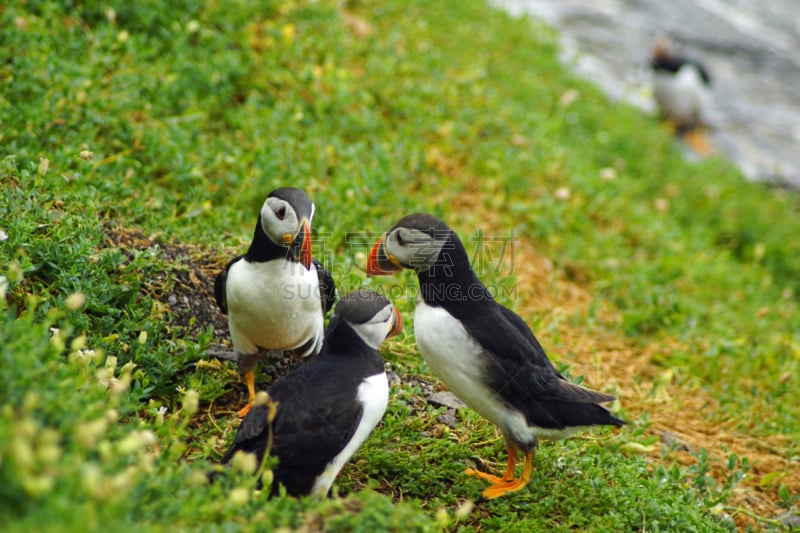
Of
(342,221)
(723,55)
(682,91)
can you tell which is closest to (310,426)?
(342,221)

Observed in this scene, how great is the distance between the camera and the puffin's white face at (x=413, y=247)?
3719 millimetres

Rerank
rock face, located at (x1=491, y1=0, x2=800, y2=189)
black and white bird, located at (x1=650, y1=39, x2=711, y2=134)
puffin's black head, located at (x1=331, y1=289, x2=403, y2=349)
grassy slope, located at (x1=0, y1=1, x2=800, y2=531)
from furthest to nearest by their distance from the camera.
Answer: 1. rock face, located at (x1=491, y1=0, x2=800, y2=189)
2. black and white bird, located at (x1=650, y1=39, x2=711, y2=134)
3. puffin's black head, located at (x1=331, y1=289, x2=403, y2=349)
4. grassy slope, located at (x1=0, y1=1, x2=800, y2=531)

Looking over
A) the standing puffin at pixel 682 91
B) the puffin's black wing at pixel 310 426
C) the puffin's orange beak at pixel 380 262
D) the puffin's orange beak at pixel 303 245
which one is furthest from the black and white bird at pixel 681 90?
the puffin's black wing at pixel 310 426

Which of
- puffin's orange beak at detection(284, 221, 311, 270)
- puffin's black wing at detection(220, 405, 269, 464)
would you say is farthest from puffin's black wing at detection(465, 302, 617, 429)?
puffin's black wing at detection(220, 405, 269, 464)

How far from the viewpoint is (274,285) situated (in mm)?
3795

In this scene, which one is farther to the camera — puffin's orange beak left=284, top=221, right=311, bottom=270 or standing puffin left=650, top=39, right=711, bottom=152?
standing puffin left=650, top=39, right=711, bottom=152

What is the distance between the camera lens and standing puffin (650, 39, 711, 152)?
33.9 feet

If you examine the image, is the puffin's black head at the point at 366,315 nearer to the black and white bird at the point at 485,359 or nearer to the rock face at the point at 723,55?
the black and white bird at the point at 485,359

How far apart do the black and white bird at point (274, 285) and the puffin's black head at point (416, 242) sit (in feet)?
1.39

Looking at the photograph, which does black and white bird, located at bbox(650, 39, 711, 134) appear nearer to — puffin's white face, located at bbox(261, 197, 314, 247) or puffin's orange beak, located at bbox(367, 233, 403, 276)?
puffin's orange beak, located at bbox(367, 233, 403, 276)

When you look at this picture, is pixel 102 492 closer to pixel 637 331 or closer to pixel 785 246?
pixel 637 331

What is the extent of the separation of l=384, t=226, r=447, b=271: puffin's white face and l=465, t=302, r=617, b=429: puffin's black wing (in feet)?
1.22

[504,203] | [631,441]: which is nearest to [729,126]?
[504,203]

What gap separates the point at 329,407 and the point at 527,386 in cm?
101
